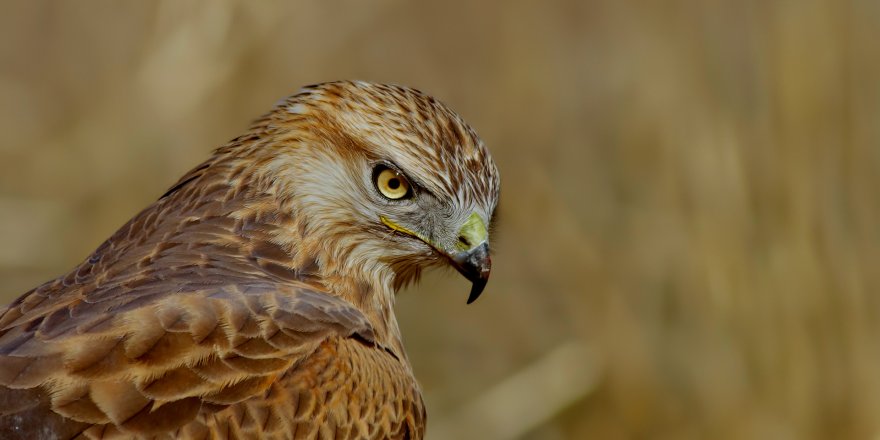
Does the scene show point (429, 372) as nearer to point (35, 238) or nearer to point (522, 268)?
point (522, 268)

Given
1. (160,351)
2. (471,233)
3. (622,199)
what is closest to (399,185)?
(471,233)

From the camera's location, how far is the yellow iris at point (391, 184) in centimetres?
396

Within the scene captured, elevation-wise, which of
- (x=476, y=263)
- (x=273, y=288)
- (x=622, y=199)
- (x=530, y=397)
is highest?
(x=273, y=288)

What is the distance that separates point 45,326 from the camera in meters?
3.26

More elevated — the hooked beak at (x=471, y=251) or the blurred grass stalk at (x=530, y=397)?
the hooked beak at (x=471, y=251)

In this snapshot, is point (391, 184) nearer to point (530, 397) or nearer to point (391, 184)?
point (391, 184)

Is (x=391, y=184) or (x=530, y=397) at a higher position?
(x=391, y=184)

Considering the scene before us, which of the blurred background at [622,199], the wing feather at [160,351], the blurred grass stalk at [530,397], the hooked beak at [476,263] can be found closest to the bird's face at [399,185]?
the hooked beak at [476,263]

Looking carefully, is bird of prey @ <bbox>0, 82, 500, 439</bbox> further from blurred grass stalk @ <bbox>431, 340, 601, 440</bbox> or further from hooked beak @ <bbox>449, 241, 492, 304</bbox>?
blurred grass stalk @ <bbox>431, 340, 601, 440</bbox>

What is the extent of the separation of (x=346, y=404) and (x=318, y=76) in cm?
390

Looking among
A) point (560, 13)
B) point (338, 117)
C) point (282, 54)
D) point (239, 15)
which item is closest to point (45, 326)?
point (338, 117)

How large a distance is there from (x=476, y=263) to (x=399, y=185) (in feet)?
1.10

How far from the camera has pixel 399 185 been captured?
156 inches

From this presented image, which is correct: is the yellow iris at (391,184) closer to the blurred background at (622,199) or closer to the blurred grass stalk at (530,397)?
the blurred background at (622,199)
